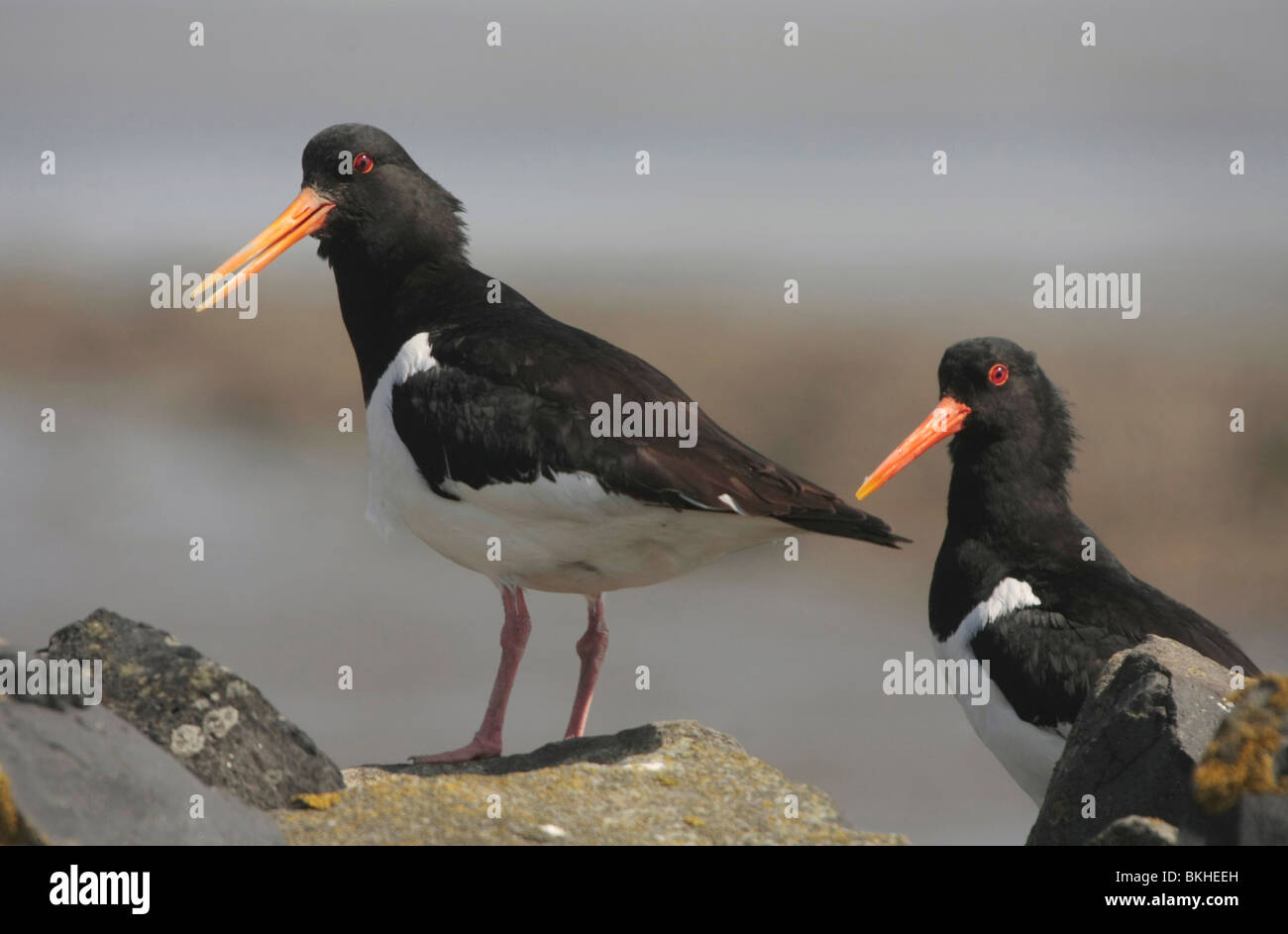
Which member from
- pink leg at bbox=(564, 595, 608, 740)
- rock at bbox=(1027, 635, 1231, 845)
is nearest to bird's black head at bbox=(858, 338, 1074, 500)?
pink leg at bbox=(564, 595, 608, 740)

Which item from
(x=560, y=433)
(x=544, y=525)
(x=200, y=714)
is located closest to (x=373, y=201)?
(x=560, y=433)

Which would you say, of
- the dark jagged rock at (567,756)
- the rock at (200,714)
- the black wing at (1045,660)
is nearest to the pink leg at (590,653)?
the dark jagged rock at (567,756)

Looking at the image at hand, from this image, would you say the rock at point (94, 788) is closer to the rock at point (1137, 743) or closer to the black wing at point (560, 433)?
the black wing at point (560, 433)

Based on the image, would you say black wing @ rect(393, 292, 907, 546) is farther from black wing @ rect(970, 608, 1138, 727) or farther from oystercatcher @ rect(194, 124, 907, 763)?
black wing @ rect(970, 608, 1138, 727)

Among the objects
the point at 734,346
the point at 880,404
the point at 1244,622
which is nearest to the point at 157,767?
the point at 1244,622

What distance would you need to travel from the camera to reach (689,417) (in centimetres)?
660

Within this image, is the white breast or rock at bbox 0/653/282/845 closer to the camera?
rock at bbox 0/653/282/845

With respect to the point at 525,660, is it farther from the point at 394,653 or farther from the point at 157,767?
the point at 157,767

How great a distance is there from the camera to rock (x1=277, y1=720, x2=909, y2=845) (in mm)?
5055

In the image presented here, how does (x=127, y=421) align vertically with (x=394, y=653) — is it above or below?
above

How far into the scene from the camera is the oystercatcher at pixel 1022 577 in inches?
268

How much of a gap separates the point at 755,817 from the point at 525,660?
40.1 feet

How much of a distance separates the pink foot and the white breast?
85.6 inches

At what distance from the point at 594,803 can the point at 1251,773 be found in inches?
85.5
